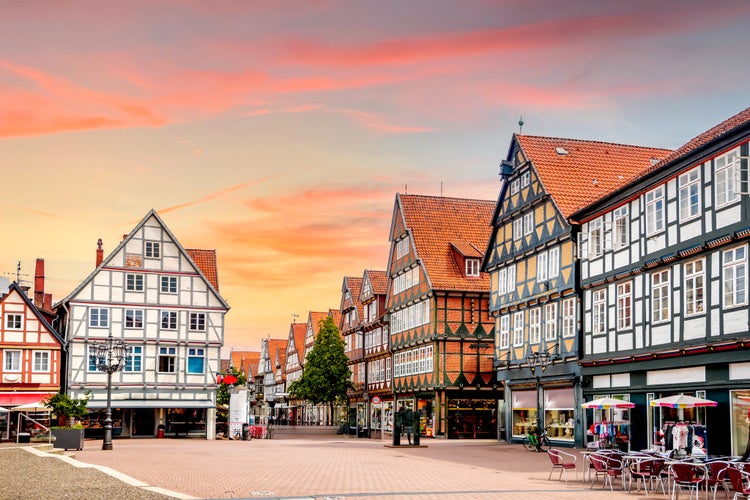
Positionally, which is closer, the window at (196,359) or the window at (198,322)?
the window at (196,359)

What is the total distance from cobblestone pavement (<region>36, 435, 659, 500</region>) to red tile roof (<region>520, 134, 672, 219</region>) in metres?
12.2

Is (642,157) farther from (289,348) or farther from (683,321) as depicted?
(289,348)

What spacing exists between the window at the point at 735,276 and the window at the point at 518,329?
18.1 metres

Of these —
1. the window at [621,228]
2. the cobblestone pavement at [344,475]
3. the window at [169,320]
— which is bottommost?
the cobblestone pavement at [344,475]

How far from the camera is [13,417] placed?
191 feet

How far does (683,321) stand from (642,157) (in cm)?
1746

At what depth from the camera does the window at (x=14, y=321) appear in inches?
2301

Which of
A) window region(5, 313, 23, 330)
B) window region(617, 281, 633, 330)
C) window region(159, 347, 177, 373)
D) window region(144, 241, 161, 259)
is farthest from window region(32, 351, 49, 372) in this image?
window region(617, 281, 633, 330)

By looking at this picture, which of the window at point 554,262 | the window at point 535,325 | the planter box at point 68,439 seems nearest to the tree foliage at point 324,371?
the window at point 535,325

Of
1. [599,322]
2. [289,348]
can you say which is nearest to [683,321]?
[599,322]

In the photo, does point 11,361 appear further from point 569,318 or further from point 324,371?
point 569,318

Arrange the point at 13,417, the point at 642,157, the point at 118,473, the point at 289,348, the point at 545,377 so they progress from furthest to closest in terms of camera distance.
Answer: the point at 289,348 → the point at 13,417 → the point at 642,157 → the point at 545,377 → the point at 118,473

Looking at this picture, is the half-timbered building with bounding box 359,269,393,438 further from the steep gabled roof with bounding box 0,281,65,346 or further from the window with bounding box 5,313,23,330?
the window with bounding box 5,313,23,330

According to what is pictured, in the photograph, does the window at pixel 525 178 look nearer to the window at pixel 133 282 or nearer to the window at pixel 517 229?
the window at pixel 517 229
